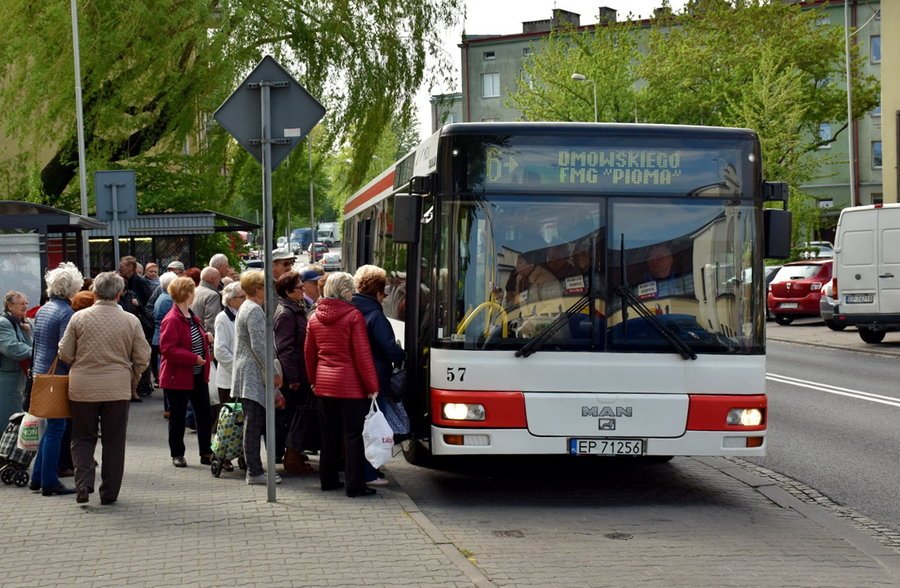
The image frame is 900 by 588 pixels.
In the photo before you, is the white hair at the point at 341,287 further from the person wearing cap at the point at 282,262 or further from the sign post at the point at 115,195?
the sign post at the point at 115,195

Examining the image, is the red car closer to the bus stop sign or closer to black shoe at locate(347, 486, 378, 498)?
black shoe at locate(347, 486, 378, 498)

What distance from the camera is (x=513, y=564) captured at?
7609 mm

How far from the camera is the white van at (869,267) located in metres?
25.8

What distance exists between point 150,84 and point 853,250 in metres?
13.8

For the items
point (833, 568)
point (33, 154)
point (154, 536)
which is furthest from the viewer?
point (33, 154)

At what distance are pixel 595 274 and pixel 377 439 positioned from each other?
1945 mm

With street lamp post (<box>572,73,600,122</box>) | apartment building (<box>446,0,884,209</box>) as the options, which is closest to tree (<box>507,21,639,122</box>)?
street lamp post (<box>572,73,600,122</box>)

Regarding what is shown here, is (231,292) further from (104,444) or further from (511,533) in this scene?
(511,533)

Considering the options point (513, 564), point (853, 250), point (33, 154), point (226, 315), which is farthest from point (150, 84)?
point (513, 564)

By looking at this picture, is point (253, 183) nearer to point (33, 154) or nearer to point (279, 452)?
point (33, 154)

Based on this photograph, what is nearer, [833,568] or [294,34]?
[833,568]

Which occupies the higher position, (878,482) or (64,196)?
(64,196)

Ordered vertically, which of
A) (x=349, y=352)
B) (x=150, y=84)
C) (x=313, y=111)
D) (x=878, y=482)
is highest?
(x=150, y=84)

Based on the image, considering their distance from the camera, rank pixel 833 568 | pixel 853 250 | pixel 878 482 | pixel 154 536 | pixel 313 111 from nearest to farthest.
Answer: pixel 833 568, pixel 154 536, pixel 313 111, pixel 878 482, pixel 853 250
